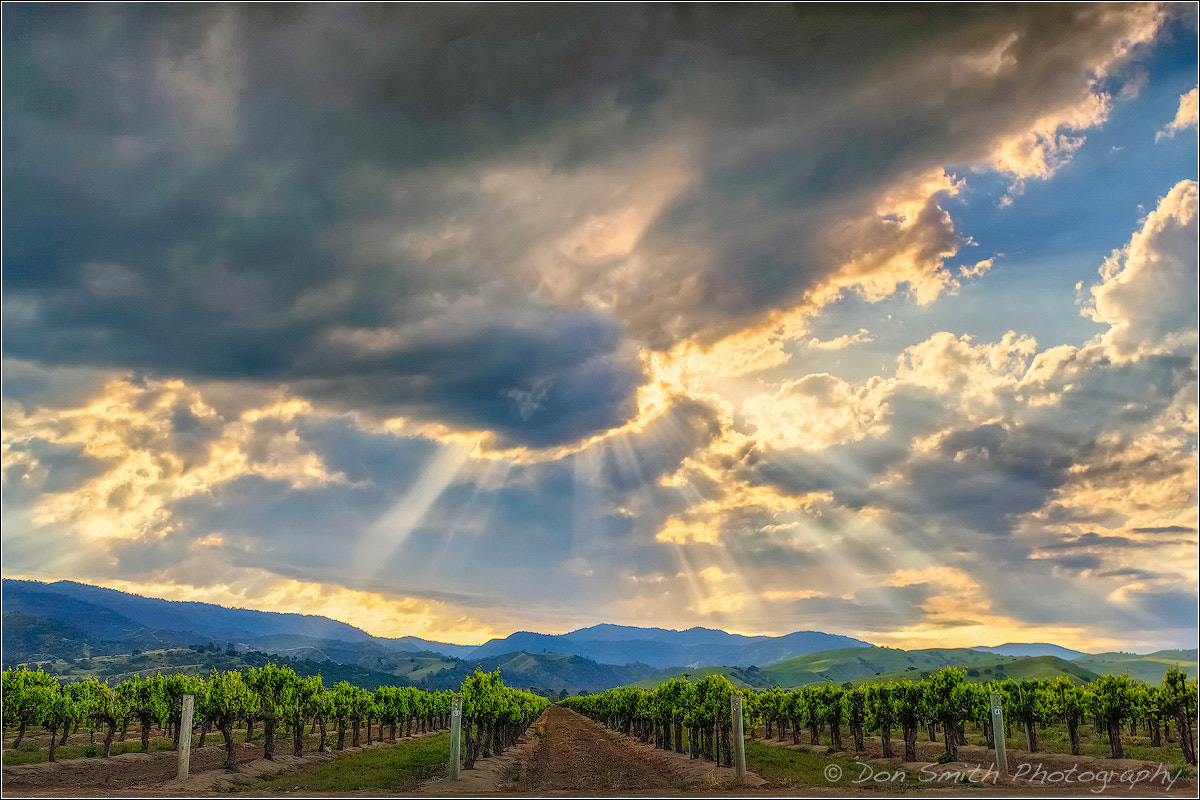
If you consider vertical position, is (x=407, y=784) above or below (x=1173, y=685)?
below

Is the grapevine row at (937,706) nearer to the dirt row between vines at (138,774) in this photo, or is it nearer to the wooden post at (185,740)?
the dirt row between vines at (138,774)

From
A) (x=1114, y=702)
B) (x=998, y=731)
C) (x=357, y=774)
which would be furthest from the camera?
(x=1114, y=702)

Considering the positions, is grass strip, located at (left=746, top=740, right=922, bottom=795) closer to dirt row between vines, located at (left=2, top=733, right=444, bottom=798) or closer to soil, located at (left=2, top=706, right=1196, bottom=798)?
soil, located at (left=2, top=706, right=1196, bottom=798)

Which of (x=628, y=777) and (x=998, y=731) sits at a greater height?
(x=998, y=731)

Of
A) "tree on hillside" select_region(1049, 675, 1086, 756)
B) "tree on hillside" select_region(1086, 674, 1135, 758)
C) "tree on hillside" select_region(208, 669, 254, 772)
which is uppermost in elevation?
"tree on hillside" select_region(208, 669, 254, 772)

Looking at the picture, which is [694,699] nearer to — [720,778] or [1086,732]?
[720,778]

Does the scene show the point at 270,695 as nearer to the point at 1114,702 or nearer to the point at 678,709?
the point at 678,709

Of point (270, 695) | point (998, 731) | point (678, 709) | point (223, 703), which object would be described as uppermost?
point (998, 731)

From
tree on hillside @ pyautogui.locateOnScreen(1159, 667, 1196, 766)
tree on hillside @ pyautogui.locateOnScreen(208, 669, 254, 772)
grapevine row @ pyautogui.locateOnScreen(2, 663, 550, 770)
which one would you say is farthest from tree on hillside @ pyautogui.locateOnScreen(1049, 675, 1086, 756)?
tree on hillside @ pyautogui.locateOnScreen(208, 669, 254, 772)

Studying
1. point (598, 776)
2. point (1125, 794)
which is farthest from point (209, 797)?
point (1125, 794)

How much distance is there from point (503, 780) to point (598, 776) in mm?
6811

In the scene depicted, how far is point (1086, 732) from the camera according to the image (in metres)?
83.3

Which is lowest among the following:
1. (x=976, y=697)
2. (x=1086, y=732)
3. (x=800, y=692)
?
(x=1086, y=732)

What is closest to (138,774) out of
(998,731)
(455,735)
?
(455,735)
